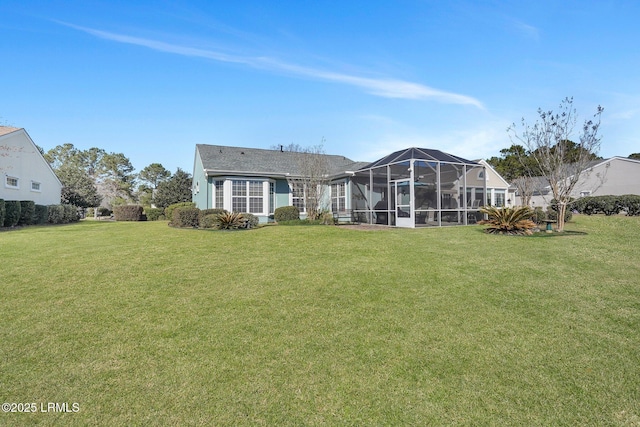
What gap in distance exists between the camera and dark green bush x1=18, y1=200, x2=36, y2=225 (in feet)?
52.4

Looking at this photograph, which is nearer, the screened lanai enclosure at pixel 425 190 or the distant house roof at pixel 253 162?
the screened lanai enclosure at pixel 425 190

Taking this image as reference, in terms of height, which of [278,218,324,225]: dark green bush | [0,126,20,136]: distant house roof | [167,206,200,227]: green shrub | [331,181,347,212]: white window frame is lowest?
[278,218,324,225]: dark green bush

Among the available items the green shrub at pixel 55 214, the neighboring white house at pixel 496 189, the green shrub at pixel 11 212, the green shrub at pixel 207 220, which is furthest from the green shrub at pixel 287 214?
the neighboring white house at pixel 496 189

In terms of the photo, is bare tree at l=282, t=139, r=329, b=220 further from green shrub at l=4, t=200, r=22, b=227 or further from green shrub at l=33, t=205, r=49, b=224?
green shrub at l=33, t=205, r=49, b=224

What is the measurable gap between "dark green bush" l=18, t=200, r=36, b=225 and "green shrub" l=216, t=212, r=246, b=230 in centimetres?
1168

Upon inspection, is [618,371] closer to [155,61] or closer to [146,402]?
[146,402]

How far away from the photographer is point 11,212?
14.8m

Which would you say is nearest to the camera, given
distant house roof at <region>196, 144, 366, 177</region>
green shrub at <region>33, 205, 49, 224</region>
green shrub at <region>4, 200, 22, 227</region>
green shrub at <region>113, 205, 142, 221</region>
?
green shrub at <region>4, 200, 22, 227</region>

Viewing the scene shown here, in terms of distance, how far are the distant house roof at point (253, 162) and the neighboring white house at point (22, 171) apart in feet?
34.6

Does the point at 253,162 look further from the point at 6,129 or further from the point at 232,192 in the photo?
the point at 6,129

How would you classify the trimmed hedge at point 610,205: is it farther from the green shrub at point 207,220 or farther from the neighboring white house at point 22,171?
the neighboring white house at point 22,171

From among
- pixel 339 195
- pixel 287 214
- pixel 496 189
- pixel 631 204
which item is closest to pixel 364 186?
pixel 339 195

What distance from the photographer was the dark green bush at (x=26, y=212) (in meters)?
16.0

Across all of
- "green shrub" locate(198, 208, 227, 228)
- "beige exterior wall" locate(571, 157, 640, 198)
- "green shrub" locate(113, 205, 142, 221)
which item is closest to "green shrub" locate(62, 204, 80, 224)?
"green shrub" locate(113, 205, 142, 221)
